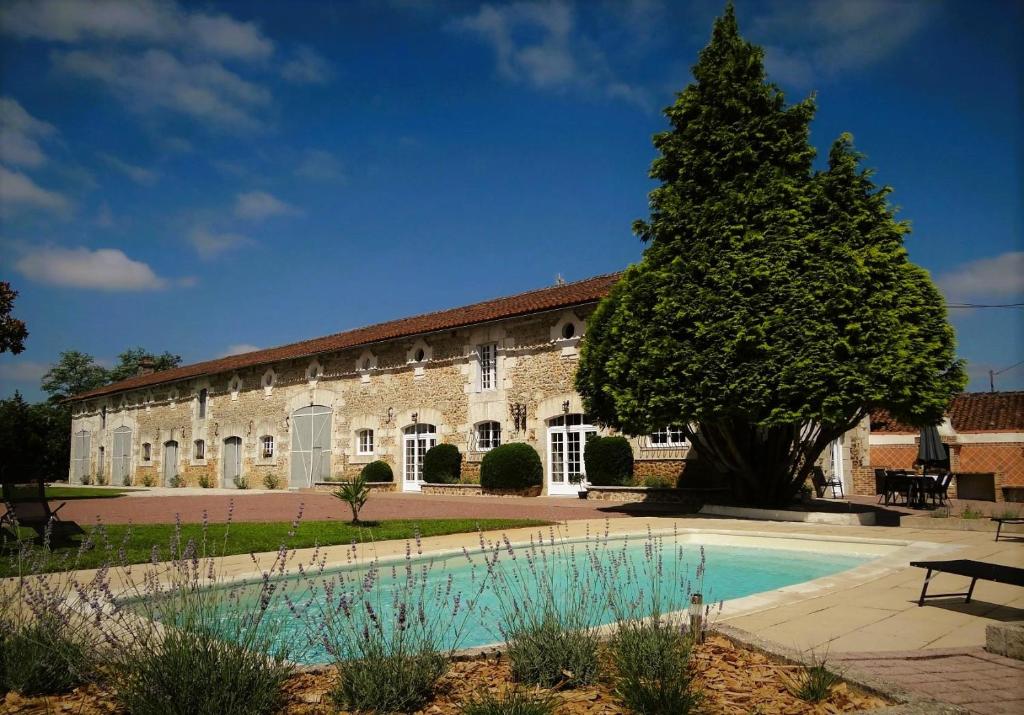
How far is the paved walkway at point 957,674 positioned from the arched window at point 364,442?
21.0 metres

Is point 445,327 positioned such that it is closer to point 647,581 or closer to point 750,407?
point 750,407

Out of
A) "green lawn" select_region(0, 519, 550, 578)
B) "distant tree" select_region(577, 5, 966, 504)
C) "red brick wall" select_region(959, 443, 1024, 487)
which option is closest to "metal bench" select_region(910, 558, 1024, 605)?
"green lawn" select_region(0, 519, 550, 578)

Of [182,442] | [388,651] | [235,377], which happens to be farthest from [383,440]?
[388,651]

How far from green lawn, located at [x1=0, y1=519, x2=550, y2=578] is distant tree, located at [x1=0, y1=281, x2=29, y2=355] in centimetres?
1278

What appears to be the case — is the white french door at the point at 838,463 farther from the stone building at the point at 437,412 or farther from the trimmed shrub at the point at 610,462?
the trimmed shrub at the point at 610,462

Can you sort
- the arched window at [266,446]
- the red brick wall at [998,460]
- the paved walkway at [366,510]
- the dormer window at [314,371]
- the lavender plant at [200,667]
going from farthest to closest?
the arched window at [266,446], the dormer window at [314,371], the red brick wall at [998,460], the paved walkway at [366,510], the lavender plant at [200,667]

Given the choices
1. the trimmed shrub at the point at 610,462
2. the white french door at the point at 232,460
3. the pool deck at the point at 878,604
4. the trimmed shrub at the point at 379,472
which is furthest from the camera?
the white french door at the point at 232,460

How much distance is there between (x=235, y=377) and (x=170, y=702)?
28.3m

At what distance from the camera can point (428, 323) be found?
74.0 ft

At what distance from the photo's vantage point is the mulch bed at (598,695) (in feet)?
9.84

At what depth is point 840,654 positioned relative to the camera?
368cm

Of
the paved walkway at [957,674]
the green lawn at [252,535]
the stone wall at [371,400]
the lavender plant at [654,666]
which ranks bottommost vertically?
the green lawn at [252,535]

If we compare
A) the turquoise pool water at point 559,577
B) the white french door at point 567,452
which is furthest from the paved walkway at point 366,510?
the turquoise pool water at point 559,577

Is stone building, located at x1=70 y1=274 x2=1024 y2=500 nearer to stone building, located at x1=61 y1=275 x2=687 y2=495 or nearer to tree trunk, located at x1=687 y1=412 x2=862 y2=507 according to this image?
stone building, located at x1=61 y1=275 x2=687 y2=495
